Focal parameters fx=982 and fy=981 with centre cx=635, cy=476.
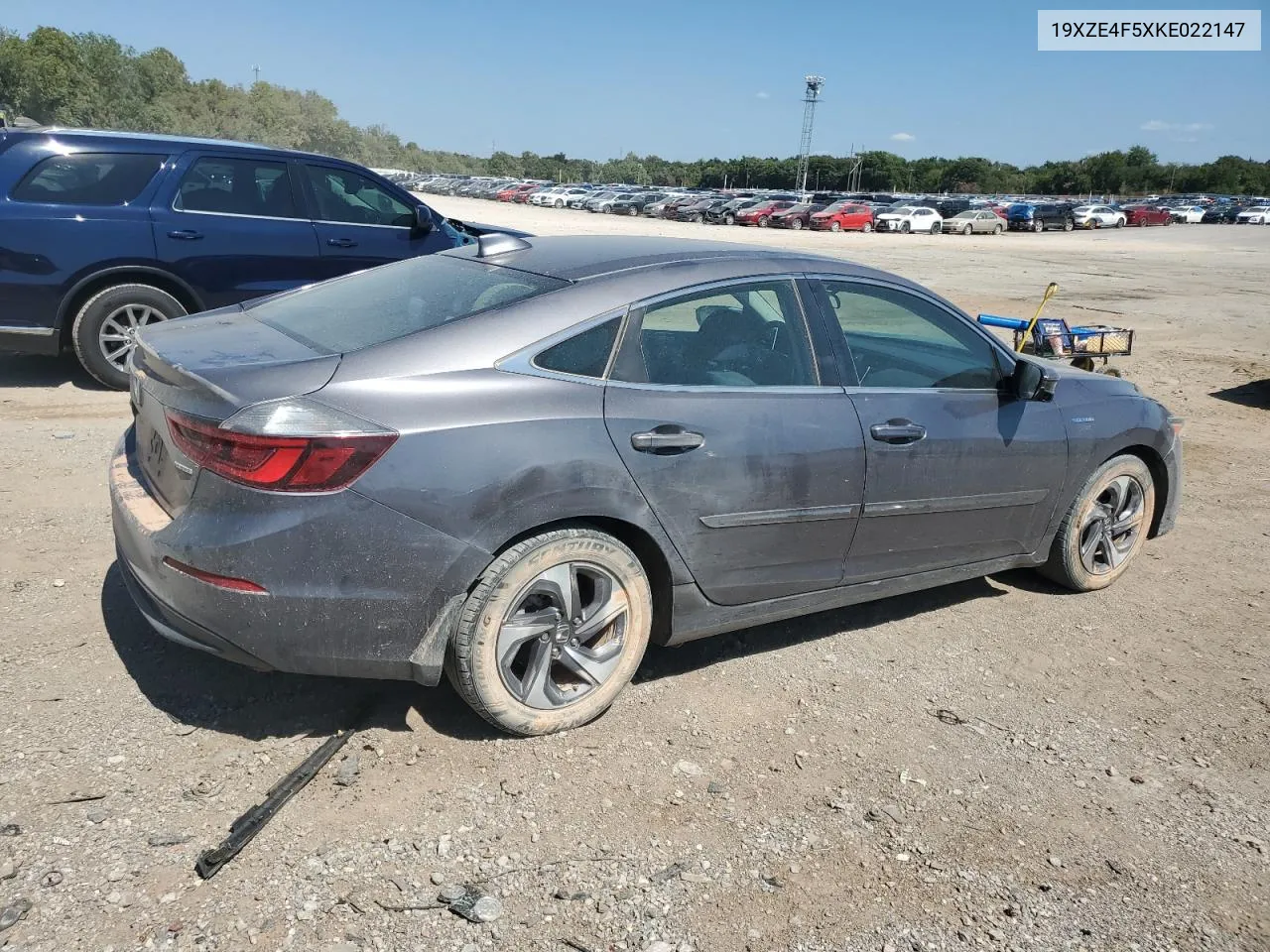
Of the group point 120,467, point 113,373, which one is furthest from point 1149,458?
point 113,373

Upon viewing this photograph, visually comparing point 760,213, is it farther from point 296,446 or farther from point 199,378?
point 296,446

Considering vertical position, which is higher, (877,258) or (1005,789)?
(877,258)

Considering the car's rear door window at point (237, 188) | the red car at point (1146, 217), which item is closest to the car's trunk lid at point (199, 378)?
the car's rear door window at point (237, 188)

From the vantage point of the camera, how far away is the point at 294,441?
9.04 ft

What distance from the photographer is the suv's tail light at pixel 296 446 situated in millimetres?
2764

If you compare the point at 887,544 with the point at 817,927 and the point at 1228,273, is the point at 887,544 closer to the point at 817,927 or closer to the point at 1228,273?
the point at 817,927

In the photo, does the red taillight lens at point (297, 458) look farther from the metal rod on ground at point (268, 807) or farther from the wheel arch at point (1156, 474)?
the wheel arch at point (1156, 474)

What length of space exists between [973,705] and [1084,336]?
677 cm

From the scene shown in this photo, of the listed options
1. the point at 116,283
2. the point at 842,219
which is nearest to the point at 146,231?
the point at 116,283

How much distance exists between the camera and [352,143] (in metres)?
134

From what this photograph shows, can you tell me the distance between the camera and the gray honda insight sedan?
284cm

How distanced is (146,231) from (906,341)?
19.2ft

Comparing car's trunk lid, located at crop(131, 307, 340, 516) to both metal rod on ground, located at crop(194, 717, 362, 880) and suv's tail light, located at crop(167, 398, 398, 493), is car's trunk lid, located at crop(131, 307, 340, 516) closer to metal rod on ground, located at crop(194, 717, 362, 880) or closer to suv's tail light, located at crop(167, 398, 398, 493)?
suv's tail light, located at crop(167, 398, 398, 493)

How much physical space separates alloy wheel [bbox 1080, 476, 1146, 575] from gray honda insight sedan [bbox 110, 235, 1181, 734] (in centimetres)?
43
